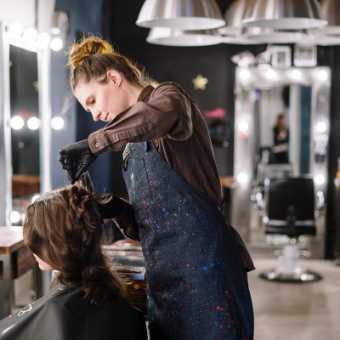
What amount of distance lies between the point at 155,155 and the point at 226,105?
3995 mm

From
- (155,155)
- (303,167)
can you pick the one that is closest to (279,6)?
(155,155)

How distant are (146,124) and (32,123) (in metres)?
2.35

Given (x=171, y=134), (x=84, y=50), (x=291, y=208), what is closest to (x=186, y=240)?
(x=171, y=134)

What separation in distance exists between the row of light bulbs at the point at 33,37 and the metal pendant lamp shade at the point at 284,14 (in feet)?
4.96

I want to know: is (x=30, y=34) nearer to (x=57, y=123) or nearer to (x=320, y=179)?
(x=57, y=123)

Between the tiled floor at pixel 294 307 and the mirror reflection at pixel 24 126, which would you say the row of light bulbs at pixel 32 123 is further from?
the tiled floor at pixel 294 307

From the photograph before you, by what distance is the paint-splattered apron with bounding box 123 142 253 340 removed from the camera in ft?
4.25

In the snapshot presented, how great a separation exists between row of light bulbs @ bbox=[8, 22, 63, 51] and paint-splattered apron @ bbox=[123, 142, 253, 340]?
1956 mm

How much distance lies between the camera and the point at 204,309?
4.25 ft

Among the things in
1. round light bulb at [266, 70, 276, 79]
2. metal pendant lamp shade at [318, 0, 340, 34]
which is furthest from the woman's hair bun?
round light bulb at [266, 70, 276, 79]

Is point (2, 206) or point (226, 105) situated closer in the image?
point (2, 206)

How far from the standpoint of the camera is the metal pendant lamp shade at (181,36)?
271cm

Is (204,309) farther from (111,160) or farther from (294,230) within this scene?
(111,160)

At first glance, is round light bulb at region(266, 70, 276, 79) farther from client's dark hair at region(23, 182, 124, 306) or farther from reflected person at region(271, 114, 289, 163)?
client's dark hair at region(23, 182, 124, 306)
